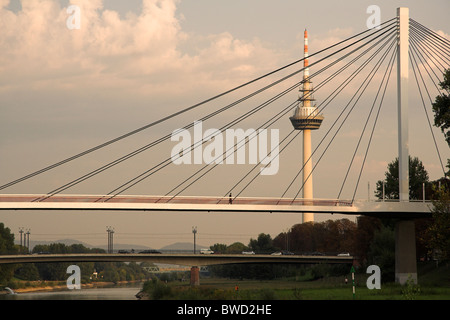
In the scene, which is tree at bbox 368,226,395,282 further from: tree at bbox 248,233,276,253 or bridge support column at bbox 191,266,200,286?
tree at bbox 248,233,276,253

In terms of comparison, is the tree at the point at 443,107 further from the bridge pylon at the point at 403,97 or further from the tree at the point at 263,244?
the tree at the point at 263,244

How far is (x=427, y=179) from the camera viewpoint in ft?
333

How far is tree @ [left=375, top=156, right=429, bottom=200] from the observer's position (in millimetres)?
97938

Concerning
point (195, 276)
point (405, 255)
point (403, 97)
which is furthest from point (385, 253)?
point (195, 276)

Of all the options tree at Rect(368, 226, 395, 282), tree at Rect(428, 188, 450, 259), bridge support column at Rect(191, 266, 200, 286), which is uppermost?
tree at Rect(428, 188, 450, 259)

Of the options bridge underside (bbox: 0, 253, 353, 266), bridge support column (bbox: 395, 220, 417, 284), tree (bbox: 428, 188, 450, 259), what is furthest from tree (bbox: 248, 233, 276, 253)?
tree (bbox: 428, 188, 450, 259)

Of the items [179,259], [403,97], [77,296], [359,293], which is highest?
[403,97]

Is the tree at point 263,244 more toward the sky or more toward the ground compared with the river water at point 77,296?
more toward the sky

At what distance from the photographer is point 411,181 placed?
98438 millimetres

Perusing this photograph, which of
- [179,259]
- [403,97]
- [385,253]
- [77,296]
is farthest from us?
[179,259]

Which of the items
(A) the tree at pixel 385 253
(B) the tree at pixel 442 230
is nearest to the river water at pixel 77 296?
(A) the tree at pixel 385 253

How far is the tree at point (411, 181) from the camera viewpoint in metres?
97.9

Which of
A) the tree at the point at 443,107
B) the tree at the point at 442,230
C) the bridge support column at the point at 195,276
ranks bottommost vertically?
the bridge support column at the point at 195,276

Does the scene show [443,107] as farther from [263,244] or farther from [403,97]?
[263,244]
